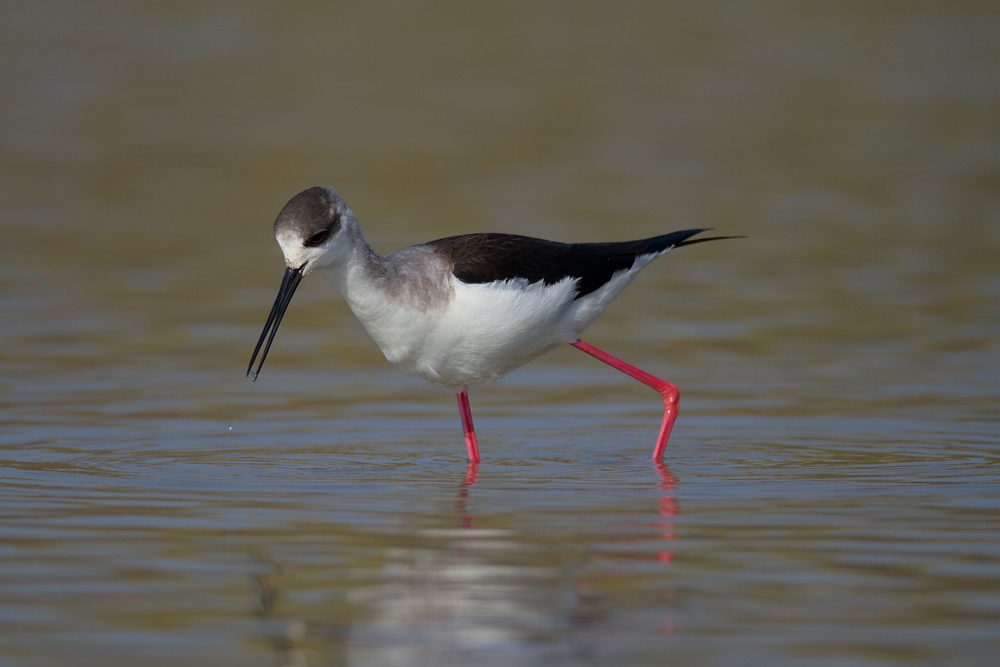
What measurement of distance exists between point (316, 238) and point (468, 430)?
4.25 feet

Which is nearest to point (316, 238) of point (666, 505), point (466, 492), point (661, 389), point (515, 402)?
point (466, 492)

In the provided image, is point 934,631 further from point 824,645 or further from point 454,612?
point 454,612

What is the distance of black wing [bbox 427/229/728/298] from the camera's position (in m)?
7.38

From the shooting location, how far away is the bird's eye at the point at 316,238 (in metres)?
7.00

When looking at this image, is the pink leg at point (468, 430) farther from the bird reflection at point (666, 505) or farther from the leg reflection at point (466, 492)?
the bird reflection at point (666, 505)

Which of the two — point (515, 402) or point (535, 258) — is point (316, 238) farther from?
point (515, 402)

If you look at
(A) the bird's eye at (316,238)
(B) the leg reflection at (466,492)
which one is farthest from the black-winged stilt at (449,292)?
(B) the leg reflection at (466,492)

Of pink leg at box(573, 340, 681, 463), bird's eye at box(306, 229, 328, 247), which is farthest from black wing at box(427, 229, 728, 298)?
bird's eye at box(306, 229, 328, 247)

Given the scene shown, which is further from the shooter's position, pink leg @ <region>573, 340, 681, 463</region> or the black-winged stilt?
pink leg @ <region>573, 340, 681, 463</region>

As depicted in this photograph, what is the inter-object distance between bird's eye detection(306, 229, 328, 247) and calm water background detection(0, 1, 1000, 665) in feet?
3.48

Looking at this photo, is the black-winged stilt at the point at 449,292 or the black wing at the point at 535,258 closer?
the black-winged stilt at the point at 449,292

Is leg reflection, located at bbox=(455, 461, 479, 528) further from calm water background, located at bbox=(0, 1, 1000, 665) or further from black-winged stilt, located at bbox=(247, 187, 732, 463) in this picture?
black-winged stilt, located at bbox=(247, 187, 732, 463)

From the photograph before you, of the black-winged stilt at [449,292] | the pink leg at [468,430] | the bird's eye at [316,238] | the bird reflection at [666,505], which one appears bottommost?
the bird reflection at [666,505]

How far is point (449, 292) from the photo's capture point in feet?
23.9
